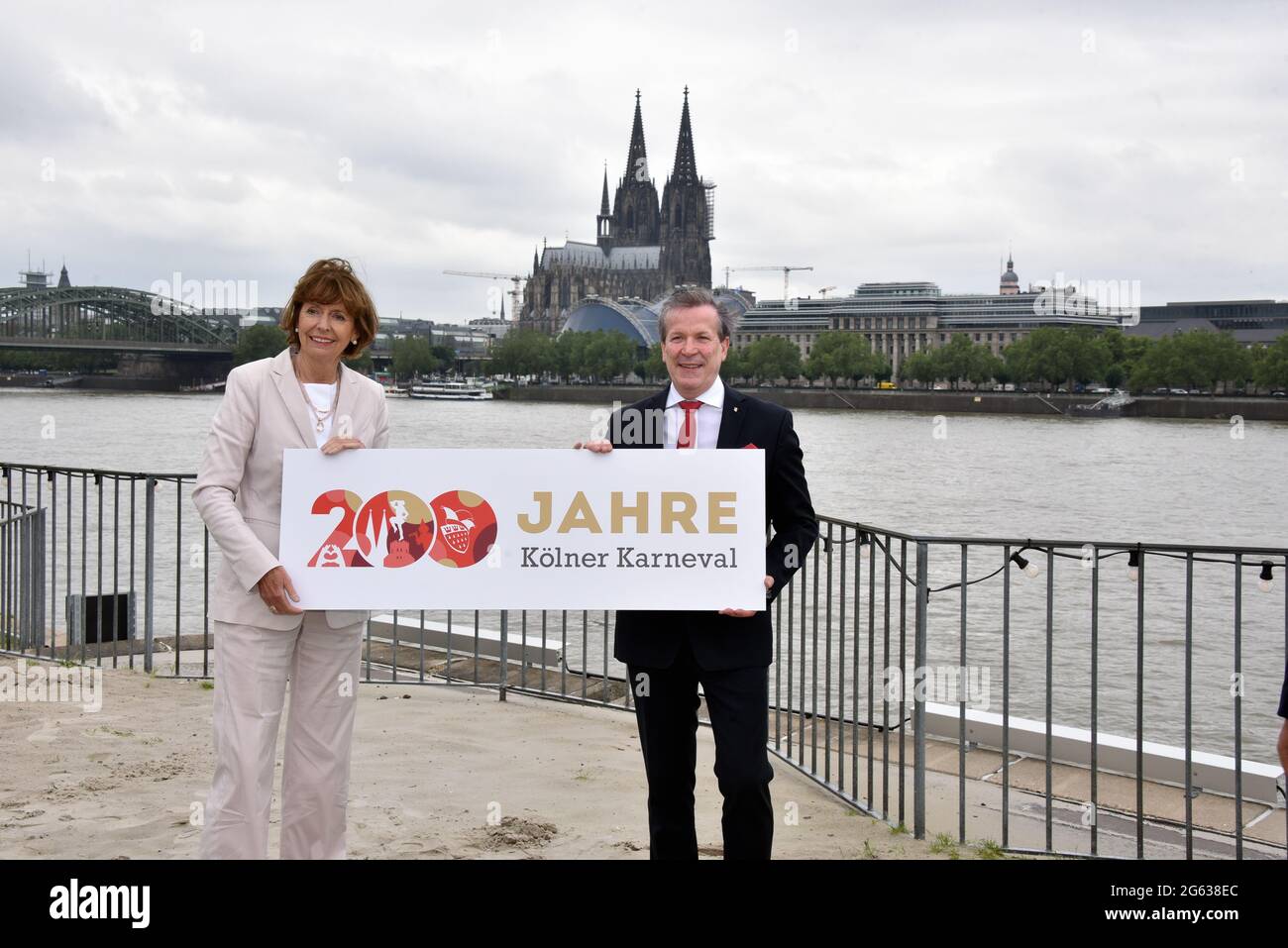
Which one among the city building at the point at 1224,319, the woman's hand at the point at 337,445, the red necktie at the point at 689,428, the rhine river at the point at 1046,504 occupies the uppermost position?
the city building at the point at 1224,319

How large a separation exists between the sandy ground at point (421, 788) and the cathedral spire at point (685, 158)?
522ft

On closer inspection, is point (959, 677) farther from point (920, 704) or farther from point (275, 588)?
point (275, 588)

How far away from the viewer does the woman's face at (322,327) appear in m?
3.43

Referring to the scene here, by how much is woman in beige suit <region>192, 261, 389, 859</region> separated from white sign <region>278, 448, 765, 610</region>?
0.30ft

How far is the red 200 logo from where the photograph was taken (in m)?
3.71

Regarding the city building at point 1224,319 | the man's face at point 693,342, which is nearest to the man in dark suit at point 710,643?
the man's face at point 693,342

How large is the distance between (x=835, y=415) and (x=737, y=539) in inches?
3427

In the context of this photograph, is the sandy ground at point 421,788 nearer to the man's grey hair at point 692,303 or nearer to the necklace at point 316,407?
the necklace at point 316,407

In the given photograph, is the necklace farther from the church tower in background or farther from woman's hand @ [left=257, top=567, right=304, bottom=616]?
the church tower in background

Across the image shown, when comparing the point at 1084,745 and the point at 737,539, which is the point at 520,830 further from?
the point at 1084,745

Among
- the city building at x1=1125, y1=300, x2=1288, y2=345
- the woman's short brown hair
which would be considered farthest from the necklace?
the city building at x1=1125, y1=300, x2=1288, y2=345

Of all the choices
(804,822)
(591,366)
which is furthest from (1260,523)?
(591,366)

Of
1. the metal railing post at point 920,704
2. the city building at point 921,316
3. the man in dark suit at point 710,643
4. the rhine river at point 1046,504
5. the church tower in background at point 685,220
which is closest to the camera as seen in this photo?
the man in dark suit at point 710,643

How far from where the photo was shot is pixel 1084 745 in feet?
21.3
